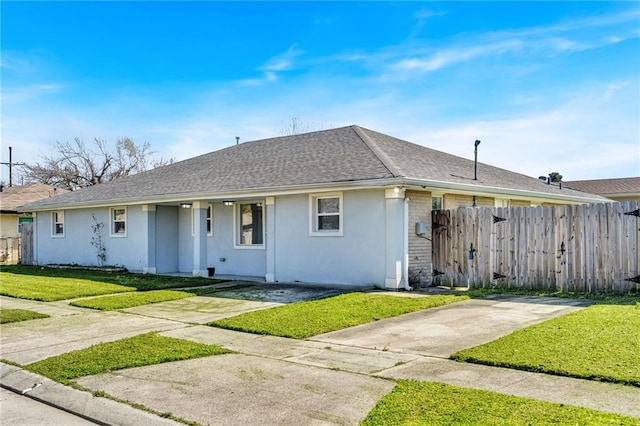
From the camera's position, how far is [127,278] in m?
16.9

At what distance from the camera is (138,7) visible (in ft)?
46.4

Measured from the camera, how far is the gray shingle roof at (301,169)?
1444 cm

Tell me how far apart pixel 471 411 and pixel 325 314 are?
5.25 meters

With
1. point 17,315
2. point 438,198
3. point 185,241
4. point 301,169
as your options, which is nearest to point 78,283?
point 185,241

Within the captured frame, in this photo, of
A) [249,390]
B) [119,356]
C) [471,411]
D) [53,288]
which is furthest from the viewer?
[53,288]

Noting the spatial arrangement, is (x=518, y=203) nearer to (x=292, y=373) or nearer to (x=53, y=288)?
(x=292, y=373)

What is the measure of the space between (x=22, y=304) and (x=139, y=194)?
7.47 metres

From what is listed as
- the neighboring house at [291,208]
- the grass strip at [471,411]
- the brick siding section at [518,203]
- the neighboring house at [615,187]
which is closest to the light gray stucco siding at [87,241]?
the neighboring house at [291,208]

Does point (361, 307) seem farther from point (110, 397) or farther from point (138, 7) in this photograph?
point (138, 7)

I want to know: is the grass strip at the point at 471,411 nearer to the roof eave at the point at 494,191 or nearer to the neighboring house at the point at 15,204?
the roof eave at the point at 494,191

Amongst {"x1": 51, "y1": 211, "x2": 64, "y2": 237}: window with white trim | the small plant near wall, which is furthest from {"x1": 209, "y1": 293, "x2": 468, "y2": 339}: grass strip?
{"x1": 51, "y1": 211, "x2": 64, "y2": 237}: window with white trim

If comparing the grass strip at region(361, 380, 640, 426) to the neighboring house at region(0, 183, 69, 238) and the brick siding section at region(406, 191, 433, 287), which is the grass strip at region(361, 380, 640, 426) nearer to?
the brick siding section at region(406, 191, 433, 287)

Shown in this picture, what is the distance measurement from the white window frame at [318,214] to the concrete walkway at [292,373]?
4667 mm

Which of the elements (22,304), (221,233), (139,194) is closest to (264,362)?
(22,304)
